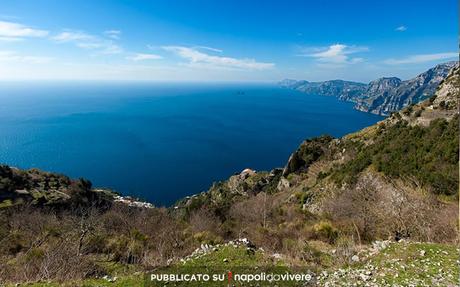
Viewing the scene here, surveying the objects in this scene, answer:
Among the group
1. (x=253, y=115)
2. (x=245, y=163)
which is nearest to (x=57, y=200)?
(x=245, y=163)

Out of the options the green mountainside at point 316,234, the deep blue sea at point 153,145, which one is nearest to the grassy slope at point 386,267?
the green mountainside at point 316,234

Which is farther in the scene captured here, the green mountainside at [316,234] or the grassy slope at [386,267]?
the green mountainside at [316,234]

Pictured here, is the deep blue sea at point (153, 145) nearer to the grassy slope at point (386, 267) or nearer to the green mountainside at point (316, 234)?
the green mountainside at point (316, 234)

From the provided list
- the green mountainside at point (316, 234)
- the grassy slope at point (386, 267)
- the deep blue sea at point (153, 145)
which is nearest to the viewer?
the grassy slope at point (386, 267)

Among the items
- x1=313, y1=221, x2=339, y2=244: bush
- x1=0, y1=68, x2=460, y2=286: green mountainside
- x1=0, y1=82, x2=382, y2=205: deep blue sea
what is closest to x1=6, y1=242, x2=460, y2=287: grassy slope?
x1=0, y1=68, x2=460, y2=286: green mountainside

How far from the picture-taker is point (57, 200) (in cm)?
4312

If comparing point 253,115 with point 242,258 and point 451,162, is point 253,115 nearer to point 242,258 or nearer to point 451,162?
point 451,162

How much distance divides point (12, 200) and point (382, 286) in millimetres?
46869

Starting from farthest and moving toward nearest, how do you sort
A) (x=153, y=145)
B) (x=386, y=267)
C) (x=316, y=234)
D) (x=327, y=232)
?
(x=153, y=145), (x=316, y=234), (x=327, y=232), (x=386, y=267)

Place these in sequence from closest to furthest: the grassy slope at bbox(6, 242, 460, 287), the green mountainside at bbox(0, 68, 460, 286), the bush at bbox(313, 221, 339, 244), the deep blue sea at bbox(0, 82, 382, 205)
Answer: the grassy slope at bbox(6, 242, 460, 287)
the green mountainside at bbox(0, 68, 460, 286)
the bush at bbox(313, 221, 339, 244)
the deep blue sea at bbox(0, 82, 382, 205)

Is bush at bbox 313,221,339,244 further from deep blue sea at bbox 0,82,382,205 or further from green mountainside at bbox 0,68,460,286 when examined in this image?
deep blue sea at bbox 0,82,382,205

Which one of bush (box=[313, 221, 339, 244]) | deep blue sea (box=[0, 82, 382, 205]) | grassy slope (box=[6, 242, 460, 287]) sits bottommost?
deep blue sea (box=[0, 82, 382, 205])

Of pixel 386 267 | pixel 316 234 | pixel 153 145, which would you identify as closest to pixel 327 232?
pixel 316 234

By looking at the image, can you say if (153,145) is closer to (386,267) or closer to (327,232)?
(327,232)
